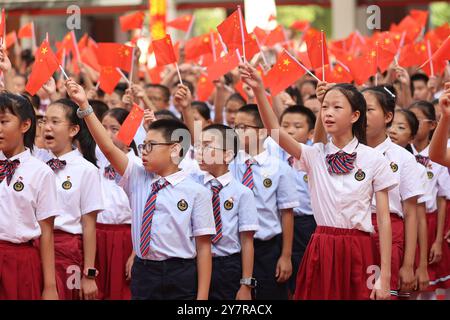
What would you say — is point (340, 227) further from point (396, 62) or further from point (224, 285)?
point (396, 62)

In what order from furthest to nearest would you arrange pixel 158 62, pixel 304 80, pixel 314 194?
pixel 304 80 < pixel 158 62 < pixel 314 194

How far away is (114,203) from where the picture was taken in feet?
16.8

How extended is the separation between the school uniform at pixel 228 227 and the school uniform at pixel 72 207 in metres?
0.61

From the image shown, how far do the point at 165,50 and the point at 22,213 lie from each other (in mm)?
2082

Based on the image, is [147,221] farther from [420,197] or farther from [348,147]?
[420,197]

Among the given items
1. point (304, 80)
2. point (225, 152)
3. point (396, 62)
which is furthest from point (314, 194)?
point (304, 80)

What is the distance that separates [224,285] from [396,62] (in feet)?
9.25

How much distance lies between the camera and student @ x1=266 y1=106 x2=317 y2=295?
549cm

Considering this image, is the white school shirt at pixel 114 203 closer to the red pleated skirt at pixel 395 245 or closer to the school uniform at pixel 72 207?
the school uniform at pixel 72 207

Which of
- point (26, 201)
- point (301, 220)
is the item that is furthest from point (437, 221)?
point (26, 201)

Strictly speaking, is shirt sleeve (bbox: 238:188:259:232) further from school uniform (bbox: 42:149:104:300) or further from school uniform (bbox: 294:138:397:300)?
school uniform (bbox: 42:149:104:300)

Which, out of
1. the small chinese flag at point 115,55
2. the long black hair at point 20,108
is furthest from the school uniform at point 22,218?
the small chinese flag at point 115,55

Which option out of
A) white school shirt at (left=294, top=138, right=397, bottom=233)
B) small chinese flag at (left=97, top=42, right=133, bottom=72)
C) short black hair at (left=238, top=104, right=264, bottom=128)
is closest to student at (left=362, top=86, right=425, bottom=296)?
white school shirt at (left=294, top=138, right=397, bottom=233)

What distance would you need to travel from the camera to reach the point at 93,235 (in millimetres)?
4508
